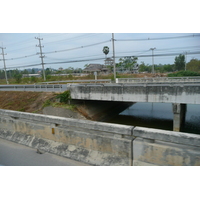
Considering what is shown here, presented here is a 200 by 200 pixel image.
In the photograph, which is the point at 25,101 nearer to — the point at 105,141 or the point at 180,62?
the point at 105,141

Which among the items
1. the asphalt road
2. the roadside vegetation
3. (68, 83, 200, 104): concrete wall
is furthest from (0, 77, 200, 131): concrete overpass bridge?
the roadside vegetation

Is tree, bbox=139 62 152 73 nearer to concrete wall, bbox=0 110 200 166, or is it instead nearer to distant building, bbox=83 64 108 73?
distant building, bbox=83 64 108 73

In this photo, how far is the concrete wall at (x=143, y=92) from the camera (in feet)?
40.3

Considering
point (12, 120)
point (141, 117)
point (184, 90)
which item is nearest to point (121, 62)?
point (141, 117)

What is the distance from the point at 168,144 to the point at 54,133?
4038mm

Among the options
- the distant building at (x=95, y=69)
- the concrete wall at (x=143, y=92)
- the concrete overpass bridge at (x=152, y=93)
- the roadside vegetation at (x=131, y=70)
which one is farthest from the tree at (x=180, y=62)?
the concrete wall at (x=143, y=92)

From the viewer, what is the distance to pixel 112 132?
4883 millimetres

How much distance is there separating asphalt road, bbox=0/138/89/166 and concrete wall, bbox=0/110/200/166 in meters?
0.21

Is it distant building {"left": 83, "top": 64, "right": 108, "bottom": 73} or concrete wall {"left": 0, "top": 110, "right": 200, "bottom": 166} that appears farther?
distant building {"left": 83, "top": 64, "right": 108, "bottom": 73}

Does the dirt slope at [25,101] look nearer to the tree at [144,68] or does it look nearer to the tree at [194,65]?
the tree at [194,65]

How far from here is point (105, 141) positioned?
4.96 m

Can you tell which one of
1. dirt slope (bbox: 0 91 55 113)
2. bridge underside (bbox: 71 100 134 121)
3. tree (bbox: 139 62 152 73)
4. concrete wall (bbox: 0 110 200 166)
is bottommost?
bridge underside (bbox: 71 100 134 121)

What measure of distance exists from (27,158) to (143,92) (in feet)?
34.6

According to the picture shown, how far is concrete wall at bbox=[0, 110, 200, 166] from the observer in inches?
153
